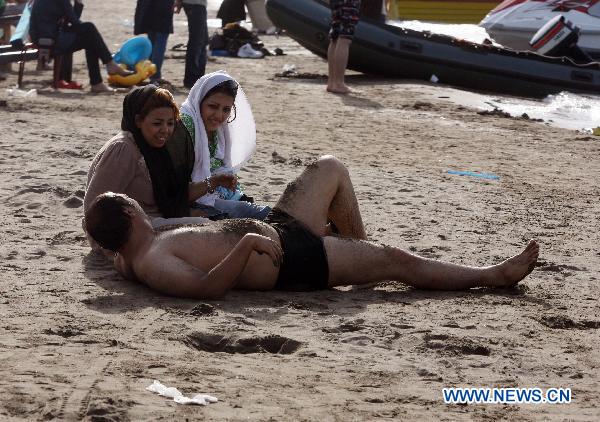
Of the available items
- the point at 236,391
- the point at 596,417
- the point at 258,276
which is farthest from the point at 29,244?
the point at 596,417

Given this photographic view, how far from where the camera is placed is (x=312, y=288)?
17.3ft

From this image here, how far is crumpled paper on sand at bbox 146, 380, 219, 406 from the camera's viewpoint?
3.69 m

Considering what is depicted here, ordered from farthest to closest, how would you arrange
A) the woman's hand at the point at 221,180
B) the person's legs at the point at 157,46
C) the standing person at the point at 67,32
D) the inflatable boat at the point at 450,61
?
the inflatable boat at the point at 450,61, the person's legs at the point at 157,46, the standing person at the point at 67,32, the woman's hand at the point at 221,180

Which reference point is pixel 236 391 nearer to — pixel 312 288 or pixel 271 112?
pixel 312 288

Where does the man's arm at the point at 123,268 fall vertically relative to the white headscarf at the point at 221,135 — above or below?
below

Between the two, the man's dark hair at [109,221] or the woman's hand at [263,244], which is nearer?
the woman's hand at [263,244]

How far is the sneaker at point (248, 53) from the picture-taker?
17656 mm

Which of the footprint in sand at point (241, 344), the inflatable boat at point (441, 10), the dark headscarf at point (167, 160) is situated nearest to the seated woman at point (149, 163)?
the dark headscarf at point (167, 160)

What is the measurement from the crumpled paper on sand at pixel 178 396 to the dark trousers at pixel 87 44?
8.95 meters

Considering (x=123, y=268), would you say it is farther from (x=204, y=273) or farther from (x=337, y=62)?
(x=337, y=62)

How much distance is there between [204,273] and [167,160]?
87 cm

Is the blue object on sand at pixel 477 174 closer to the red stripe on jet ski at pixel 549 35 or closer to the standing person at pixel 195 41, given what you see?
the standing person at pixel 195 41

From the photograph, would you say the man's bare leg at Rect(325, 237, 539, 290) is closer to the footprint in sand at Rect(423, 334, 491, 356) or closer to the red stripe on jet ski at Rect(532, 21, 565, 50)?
the footprint in sand at Rect(423, 334, 491, 356)

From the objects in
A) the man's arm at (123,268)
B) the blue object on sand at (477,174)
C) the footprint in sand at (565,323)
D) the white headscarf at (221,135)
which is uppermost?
the white headscarf at (221,135)
